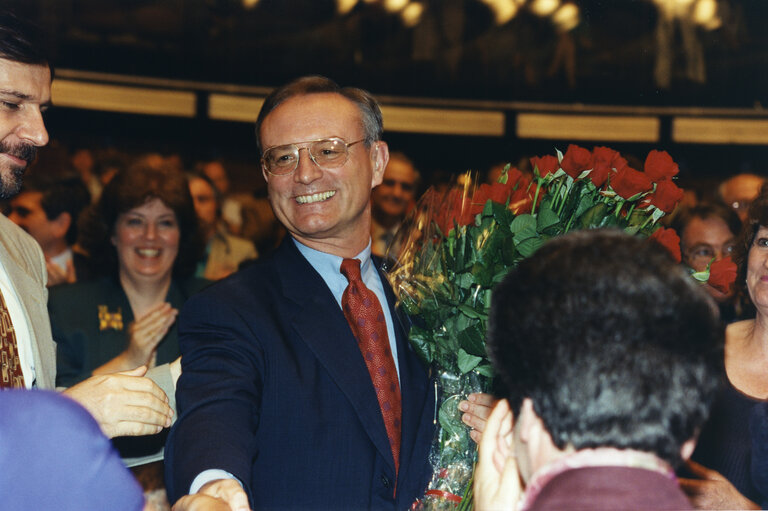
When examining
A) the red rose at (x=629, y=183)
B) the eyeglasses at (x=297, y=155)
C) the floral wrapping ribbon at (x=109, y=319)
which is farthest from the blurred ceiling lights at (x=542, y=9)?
the red rose at (x=629, y=183)

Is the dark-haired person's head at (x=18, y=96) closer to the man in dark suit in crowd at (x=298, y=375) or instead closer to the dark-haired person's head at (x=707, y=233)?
the man in dark suit in crowd at (x=298, y=375)

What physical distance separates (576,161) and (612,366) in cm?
83

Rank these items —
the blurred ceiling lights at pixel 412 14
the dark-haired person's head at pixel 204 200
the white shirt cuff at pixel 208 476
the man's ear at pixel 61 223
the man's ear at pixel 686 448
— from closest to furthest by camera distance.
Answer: the man's ear at pixel 686 448
the white shirt cuff at pixel 208 476
the man's ear at pixel 61 223
the dark-haired person's head at pixel 204 200
the blurred ceiling lights at pixel 412 14

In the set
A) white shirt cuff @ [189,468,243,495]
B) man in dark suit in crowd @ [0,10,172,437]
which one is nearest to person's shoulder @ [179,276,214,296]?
man in dark suit in crowd @ [0,10,172,437]

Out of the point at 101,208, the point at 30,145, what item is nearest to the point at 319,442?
the point at 30,145

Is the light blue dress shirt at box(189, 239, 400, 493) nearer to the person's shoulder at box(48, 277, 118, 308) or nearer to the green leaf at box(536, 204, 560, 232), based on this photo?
the green leaf at box(536, 204, 560, 232)

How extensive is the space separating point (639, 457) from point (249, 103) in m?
5.82

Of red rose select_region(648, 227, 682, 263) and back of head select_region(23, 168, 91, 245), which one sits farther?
back of head select_region(23, 168, 91, 245)

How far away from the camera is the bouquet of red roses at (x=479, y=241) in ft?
5.32

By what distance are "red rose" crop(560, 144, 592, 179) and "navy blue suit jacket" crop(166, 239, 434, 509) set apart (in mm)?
574

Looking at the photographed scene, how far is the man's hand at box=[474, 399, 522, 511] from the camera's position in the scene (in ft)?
3.50

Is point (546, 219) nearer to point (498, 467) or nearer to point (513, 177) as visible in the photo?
point (513, 177)

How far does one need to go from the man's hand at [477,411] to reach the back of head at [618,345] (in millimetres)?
713

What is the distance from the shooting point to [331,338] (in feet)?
5.85
